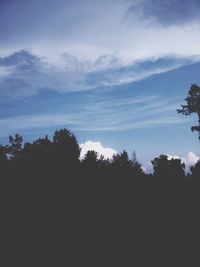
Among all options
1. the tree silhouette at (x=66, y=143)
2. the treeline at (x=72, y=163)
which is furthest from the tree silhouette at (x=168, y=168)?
the tree silhouette at (x=66, y=143)

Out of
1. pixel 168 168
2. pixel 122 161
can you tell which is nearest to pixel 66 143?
pixel 122 161

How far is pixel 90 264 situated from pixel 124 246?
219 centimetres

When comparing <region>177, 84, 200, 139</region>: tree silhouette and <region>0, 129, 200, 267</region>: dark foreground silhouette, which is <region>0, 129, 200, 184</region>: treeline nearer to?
<region>0, 129, 200, 267</region>: dark foreground silhouette

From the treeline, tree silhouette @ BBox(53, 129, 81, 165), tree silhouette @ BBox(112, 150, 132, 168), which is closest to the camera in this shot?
the treeline

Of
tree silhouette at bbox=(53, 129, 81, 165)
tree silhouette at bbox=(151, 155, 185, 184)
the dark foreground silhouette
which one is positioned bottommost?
the dark foreground silhouette

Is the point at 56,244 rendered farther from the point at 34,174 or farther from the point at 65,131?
the point at 65,131

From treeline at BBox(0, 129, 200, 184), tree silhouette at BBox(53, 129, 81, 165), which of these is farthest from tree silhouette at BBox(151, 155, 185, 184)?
tree silhouette at BBox(53, 129, 81, 165)

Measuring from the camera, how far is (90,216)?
1541cm

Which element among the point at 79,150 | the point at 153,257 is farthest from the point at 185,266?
Answer: the point at 79,150

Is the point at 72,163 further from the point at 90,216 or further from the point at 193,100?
the point at 193,100

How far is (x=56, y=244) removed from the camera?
13648 millimetres

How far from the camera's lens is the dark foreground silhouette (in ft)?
44.3

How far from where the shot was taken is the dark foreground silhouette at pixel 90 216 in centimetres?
1352

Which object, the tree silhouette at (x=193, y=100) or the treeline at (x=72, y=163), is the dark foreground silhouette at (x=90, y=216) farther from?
the tree silhouette at (x=193, y=100)
